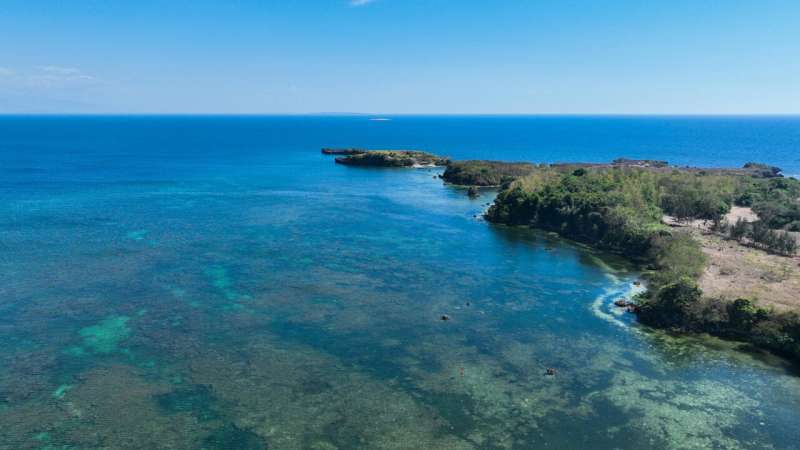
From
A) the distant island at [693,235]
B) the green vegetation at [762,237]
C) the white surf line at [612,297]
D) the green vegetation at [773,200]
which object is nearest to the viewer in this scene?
the distant island at [693,235]

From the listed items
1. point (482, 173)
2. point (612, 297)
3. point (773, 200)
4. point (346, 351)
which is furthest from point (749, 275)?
point (482, 173)

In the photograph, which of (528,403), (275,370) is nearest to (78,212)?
(275,370)

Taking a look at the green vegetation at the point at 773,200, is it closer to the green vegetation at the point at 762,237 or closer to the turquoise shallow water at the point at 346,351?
the green vegetation at the point at 762,237

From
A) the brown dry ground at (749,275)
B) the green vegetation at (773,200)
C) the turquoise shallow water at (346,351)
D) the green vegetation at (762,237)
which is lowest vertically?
the turquoise shallow water at (346,351)

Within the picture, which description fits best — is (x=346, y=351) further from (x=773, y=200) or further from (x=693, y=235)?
(x=773, y=200)

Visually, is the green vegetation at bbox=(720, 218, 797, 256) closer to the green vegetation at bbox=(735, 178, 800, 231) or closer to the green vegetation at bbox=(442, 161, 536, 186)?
the green vegetation at bbox=(735, 178, 800, 231)

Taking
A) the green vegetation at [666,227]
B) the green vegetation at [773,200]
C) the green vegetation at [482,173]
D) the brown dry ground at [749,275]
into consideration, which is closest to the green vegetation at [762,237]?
the green vegetation at [666,227]
